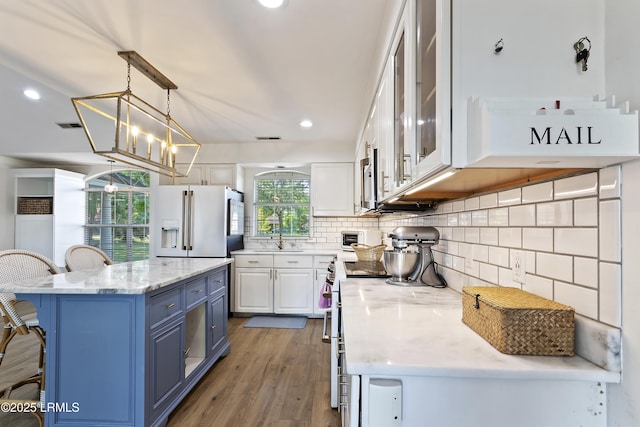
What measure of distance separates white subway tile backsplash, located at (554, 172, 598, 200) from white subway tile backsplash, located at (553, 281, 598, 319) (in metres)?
0.25

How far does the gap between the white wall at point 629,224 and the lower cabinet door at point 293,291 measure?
12.0 feet

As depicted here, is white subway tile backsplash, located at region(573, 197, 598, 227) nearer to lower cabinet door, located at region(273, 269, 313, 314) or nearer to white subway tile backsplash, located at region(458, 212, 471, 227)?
white subway tile backsplash, located at region(458, 212, 471, 227)

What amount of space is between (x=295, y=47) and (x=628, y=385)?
228cm

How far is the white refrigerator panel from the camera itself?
13.6ft

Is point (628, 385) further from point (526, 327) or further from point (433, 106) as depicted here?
point (433, 106)

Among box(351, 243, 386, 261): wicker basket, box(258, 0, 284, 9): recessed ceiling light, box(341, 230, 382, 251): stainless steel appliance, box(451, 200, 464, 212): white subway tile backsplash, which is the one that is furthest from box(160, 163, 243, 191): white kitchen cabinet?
box(451, 200, 464, 212): white subway tile backsplash

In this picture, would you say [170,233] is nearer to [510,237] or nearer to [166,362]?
[166,362]

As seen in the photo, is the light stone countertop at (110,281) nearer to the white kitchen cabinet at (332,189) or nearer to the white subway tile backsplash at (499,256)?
the white subway tile backsplash at (499,256)

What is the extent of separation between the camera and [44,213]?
5.20 meters

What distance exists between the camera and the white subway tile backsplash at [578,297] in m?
0.79

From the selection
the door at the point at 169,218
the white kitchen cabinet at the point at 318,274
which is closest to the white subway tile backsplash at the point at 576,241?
the white kitchen cabinet at the point at 318,274

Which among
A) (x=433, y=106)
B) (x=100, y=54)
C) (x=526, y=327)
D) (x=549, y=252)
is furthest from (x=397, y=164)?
(x=100, y=54)

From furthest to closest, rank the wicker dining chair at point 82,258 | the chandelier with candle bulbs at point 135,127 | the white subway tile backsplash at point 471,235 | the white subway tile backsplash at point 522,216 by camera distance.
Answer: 1. the wicker dining chair at point 82,258
2. the chandelier with candle bulbs at point 135,127
3. the white subway tile backsplash at point 471,235
4. the white subway tile backsplash at point 522,216

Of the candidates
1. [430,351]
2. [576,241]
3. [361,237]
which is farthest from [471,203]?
[361,237]
